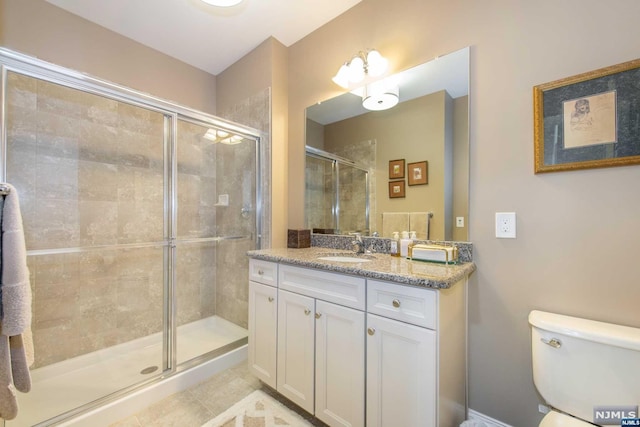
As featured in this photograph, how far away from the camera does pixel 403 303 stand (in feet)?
3.55

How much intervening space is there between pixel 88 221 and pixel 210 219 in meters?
0.97

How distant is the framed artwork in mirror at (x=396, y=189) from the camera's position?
5.45 ft

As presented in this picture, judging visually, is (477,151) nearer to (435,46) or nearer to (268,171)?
(435,46)

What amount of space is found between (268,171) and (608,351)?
2156mm

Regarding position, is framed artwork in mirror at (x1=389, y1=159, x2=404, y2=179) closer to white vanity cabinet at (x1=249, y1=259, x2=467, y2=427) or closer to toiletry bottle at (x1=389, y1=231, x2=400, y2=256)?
toiletry bottle at (x1=389, y1=231, x2=400, y2=256)

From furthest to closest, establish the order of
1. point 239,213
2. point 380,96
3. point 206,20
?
point 239,213 < point 206,20 < point 380,96

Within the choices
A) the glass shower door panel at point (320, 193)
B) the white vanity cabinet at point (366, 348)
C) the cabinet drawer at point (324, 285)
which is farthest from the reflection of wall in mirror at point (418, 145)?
the cabinet drawer at point (324, 285)

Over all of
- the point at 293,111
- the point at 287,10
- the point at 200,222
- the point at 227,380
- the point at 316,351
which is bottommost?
the point at 227,380

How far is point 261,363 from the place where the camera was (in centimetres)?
166

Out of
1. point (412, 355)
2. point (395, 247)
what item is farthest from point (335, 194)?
point (412, 355)

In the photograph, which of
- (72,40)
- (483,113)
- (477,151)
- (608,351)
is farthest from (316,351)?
(72,40)

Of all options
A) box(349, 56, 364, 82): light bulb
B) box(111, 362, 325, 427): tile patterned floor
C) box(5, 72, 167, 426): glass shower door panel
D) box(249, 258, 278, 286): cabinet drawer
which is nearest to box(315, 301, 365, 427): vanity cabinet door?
box(111, 362, 325, 427): tile patterned floor

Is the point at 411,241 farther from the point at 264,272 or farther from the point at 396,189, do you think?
the point at 264,272

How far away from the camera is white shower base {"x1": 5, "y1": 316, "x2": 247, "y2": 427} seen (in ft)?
4.76
